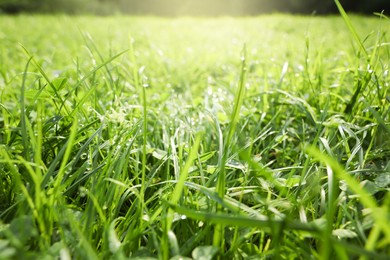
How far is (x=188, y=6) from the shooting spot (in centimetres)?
2128

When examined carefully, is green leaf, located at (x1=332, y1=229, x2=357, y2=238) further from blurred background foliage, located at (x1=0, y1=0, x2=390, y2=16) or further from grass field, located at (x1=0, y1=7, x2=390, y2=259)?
blurred background foliage, located at (x1=0, y1=0, x2=390, y2=16)

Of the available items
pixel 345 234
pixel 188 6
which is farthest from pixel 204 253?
pixel 188 6

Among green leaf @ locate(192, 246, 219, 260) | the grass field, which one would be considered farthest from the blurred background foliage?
green leaf @ locate(192, 246, 219, 260)

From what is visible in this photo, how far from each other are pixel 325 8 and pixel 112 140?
18.5 m

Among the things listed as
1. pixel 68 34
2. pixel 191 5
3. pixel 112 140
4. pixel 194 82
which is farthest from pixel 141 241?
pixel 191 5

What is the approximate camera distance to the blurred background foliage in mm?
15227

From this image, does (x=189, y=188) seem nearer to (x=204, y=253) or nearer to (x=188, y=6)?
(x=204, y=253)

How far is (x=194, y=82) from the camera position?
2531mm

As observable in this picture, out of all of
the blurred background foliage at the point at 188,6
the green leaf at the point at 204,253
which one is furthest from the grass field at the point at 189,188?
the blurred background foliage at the point at 188,6

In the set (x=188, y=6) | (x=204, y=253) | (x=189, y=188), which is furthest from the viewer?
(x=188, y=6)

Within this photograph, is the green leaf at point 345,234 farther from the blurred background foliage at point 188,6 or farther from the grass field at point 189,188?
the blurred background foliage at point 188,6

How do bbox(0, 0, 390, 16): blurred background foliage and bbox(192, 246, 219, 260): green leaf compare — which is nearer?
bbox(192, 246, 219, 260): green leaf

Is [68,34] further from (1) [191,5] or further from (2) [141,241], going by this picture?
(1) [191,5]

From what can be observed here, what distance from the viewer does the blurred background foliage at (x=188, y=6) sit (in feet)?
50.0
